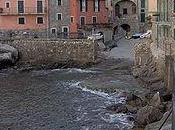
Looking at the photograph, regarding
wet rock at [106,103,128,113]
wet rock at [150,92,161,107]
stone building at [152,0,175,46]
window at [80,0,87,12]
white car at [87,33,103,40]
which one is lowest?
wet rock at [106,103,128,113]

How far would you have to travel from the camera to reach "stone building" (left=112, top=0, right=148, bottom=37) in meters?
85.3

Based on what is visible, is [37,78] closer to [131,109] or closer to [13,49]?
[13,49]

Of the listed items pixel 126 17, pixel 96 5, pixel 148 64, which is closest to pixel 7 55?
pixel 148 64

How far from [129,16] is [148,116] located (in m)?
58.5

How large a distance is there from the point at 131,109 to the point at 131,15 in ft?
179

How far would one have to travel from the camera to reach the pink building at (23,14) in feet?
217

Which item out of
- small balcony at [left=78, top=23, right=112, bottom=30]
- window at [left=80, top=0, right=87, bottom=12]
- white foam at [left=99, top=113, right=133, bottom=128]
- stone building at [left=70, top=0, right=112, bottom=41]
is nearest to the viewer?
white foam at [left=99, top=113, right=133, bottom=128]

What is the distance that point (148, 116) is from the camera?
29594 millimetres

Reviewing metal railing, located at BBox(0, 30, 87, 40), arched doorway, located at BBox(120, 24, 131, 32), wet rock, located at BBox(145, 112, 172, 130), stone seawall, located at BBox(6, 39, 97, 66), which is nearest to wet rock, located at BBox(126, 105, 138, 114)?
wet rock, located at BBox(145, 112, 172, 130)

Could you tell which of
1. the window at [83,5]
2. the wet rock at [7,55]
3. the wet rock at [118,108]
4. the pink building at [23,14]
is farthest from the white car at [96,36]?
the wet rock at [118,108]

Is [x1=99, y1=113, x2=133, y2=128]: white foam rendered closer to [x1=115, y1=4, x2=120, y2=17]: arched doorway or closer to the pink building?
the pink building

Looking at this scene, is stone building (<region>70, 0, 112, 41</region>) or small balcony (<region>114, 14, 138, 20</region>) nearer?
stone building (<region>70, 0, 112, 41</region>)

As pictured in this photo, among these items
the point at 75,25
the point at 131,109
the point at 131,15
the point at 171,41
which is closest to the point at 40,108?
the point at 131,109

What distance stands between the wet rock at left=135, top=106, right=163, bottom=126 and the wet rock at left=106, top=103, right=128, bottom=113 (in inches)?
132
